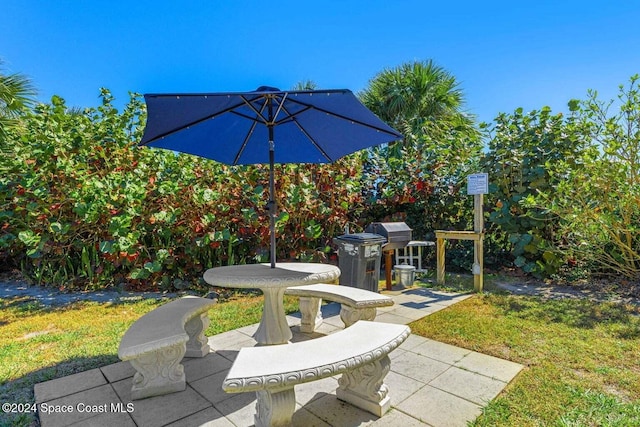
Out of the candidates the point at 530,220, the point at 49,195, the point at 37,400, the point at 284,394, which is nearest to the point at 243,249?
the point at 49,195

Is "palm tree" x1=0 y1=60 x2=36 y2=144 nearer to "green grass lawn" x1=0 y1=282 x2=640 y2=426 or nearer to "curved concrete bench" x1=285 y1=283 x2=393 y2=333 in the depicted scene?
"green grass lawn" x1=0 y1=282 x2=640 y2=426

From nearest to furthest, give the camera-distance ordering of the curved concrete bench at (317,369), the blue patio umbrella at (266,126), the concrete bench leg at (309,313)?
the curved concrete bench at (317,369), the blue patio umbrella at (266,126), the concrete bench leg at (309,313)

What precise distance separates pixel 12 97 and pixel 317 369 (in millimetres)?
7760

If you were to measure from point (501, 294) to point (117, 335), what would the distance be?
475cm

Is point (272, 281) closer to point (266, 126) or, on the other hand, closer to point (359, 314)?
point (359, 314)

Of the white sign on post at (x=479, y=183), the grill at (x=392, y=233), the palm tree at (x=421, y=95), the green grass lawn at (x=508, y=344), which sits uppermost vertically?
the palm tree at (x=421, y=95)

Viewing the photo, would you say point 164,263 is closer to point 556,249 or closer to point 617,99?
point 556,249

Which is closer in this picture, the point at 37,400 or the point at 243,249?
the point at 37,400

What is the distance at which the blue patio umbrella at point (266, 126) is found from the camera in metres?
2.11

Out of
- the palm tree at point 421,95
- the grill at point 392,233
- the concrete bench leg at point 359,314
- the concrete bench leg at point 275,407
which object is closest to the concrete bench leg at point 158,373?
the concrete bench leg at point 275,407

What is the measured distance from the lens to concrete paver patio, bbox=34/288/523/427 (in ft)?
6.25

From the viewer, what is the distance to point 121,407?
2.04m

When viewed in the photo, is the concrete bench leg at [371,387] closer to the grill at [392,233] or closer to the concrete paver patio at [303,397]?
the concrete paver patio at [303,397]

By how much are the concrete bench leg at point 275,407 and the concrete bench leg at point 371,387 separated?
0.46m
